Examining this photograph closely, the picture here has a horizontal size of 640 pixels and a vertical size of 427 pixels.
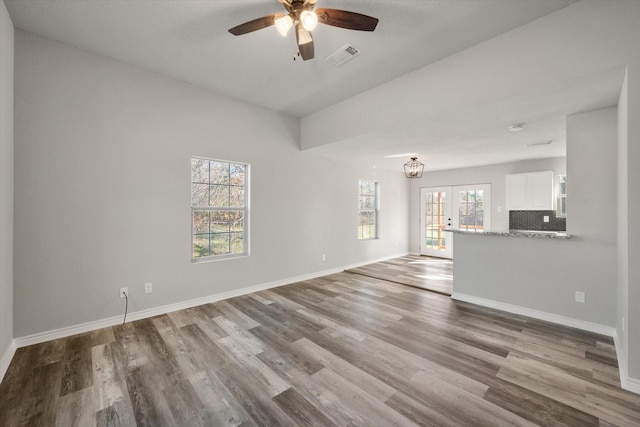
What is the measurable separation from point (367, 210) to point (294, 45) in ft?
14.6

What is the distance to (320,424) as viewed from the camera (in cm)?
163

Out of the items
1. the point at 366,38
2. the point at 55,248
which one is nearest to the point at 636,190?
the point at 366,38

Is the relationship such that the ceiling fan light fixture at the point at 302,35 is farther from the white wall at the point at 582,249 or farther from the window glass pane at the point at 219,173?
the white wall at the point at 582,249

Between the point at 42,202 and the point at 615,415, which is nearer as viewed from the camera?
the point at 615,415

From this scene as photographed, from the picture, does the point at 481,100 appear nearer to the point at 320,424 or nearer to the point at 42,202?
the point at 320,424

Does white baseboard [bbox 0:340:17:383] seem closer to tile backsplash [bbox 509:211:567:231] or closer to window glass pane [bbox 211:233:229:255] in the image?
window glass pane [bbox 211:233:229:255]

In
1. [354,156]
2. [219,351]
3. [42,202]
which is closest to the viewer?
[219,351]

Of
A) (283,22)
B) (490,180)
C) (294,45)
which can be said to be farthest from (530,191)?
(283,22)

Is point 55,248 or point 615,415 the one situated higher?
point 55,248

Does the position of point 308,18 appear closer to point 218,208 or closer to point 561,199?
point 218,208

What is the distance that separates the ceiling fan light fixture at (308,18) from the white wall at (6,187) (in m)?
2.41

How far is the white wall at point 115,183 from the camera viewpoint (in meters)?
2.62

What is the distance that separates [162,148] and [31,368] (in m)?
2.45

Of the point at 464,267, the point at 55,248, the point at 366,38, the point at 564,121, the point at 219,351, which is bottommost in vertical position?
the point at 219,351
